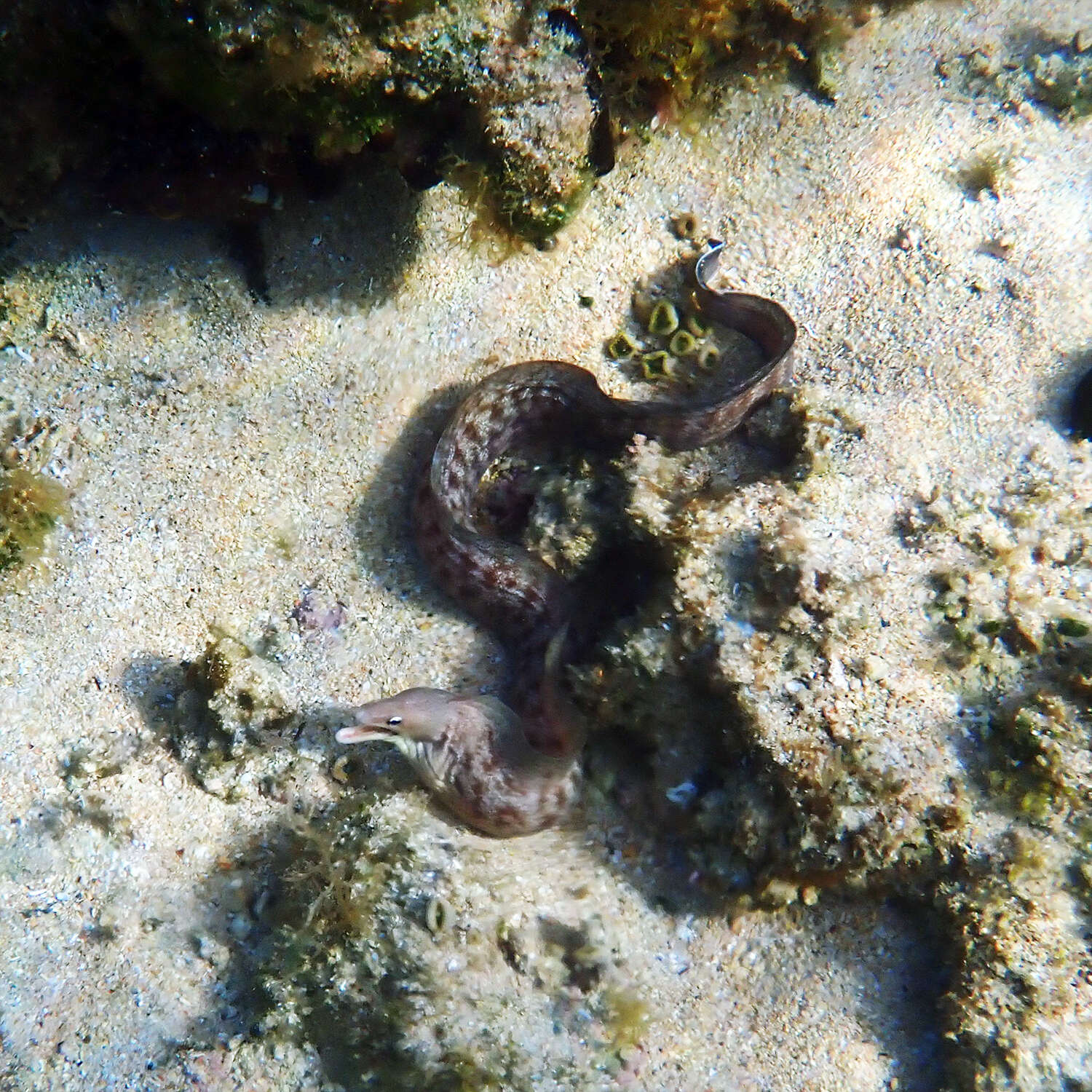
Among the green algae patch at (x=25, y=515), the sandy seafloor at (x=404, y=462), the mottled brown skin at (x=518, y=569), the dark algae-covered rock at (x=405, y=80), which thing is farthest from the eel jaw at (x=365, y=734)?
the dark algae-covered rock at (x=405, y=80)

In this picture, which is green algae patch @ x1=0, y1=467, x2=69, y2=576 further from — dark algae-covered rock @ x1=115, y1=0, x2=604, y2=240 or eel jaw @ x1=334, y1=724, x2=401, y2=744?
dark algae-covered rock @ x1=115, y1=0, x2=604, y2=240

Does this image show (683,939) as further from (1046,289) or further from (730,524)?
(1046,289)

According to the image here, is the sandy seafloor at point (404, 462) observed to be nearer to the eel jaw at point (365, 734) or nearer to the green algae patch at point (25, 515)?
the green algae patch at point (25, 515)

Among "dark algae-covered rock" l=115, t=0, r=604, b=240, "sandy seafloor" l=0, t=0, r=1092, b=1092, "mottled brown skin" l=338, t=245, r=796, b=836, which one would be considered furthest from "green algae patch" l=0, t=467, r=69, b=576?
"dark algae-covered rock" l=115, t=0, r=604, b=240

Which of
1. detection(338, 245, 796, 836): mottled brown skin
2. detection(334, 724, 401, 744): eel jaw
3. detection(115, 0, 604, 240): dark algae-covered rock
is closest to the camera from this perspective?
detection(115, 0, 604, 240): dark algae-covered rock

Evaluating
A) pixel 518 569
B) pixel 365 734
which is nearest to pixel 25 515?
pixel 365 734

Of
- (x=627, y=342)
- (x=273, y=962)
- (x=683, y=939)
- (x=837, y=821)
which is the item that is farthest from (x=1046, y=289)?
(x=273, y=962)
